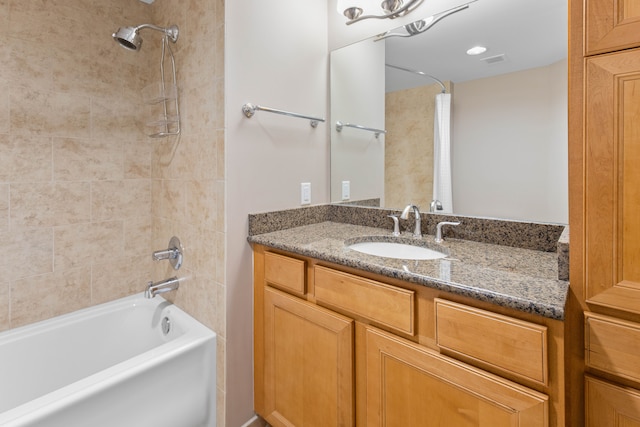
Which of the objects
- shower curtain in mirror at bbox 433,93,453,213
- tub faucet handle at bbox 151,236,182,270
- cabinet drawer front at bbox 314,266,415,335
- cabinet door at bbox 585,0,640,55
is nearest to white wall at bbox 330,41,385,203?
shower curtain in mirror at bbox 433,93,453,213

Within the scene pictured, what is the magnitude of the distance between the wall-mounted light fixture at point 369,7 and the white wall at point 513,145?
1.62 ft

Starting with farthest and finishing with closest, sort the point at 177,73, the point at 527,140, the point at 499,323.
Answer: the point at 177,73
the point at 527,140
the point at 499,323

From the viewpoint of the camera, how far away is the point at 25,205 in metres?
1.53

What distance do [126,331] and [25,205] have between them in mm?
812

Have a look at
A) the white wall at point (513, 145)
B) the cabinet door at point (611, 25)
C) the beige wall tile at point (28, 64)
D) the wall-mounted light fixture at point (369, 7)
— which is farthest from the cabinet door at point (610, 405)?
the beige wall tile at point (28, 64)

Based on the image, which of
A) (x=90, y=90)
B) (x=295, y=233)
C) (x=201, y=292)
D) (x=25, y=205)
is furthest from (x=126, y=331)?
(x=90, y=90)

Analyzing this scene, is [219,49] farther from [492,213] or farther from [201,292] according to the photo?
[492,213]

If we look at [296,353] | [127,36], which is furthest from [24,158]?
[296,353]

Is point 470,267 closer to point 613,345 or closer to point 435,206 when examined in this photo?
point 613,345

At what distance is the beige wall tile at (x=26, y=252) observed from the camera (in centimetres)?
149

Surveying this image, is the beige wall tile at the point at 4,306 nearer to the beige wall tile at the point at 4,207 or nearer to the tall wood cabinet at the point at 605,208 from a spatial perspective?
the beige wall tile at the point at 4,207

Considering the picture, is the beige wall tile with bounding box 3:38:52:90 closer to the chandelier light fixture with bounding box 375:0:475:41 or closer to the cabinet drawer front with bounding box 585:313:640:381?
the chandelier light fixture with bounding box 375:0:475:41

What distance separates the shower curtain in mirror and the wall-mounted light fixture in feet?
1.57

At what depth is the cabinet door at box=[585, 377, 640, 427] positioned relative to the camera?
0.74m
